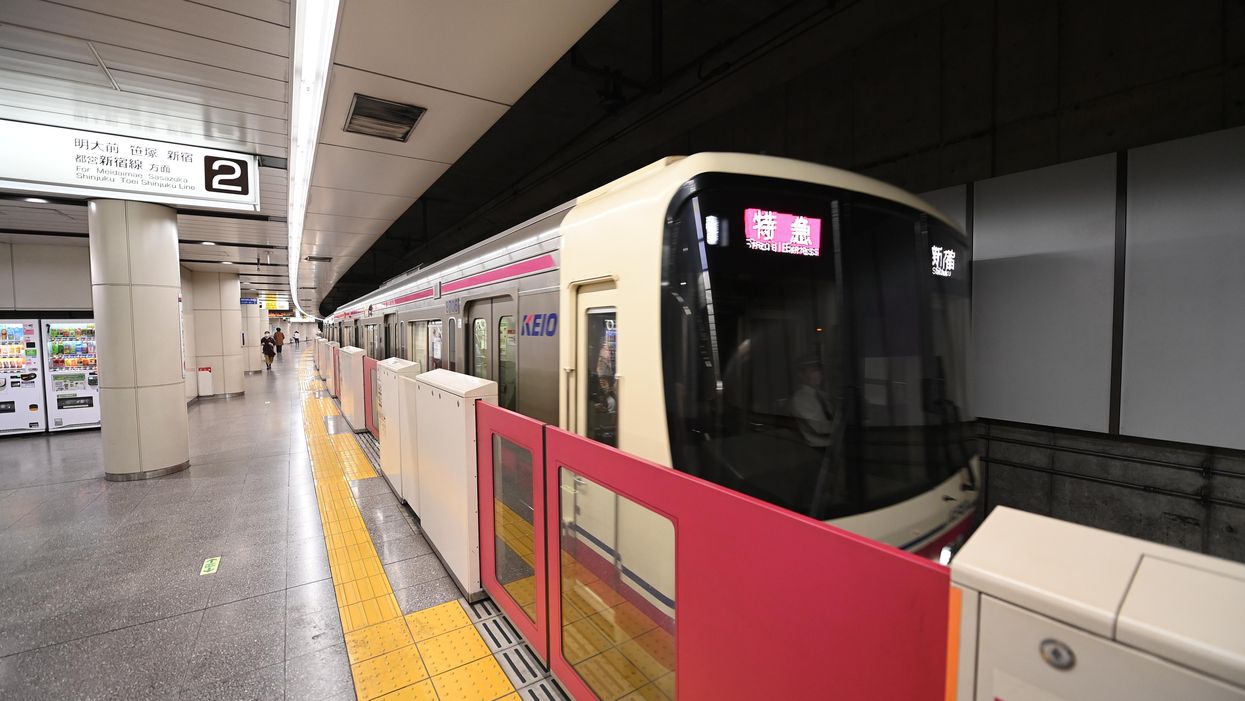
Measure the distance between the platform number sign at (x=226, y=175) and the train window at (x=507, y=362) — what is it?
10.8ft

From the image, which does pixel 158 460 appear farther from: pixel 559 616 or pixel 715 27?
pixel 715 27

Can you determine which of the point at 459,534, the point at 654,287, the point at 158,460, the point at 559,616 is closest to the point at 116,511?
the point at 158,460

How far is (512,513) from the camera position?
296cm

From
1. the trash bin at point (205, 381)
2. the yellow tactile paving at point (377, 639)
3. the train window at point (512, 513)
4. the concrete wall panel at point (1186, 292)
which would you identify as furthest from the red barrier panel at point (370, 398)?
the concrete wall panel at point (1186, 292)

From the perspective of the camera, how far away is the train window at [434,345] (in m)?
6.32

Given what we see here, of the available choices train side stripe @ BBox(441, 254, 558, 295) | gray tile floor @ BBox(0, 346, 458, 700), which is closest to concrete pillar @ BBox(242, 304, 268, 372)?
gray tile floor @ BBox(0, 346, 458, 700)

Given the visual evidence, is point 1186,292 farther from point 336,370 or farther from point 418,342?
point 336,370

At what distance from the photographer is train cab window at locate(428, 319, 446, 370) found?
6.27 meters

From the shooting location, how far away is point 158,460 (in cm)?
598

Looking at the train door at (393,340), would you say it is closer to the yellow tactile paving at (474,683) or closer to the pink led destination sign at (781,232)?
the yellow tactile paving at (474,683)

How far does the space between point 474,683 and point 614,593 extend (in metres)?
0.82

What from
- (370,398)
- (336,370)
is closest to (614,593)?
(370,398)

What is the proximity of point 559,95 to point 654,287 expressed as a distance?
4.61 m

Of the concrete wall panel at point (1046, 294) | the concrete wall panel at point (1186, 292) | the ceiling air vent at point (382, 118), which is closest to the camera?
the concrete wall panel at point (1186, 292)
